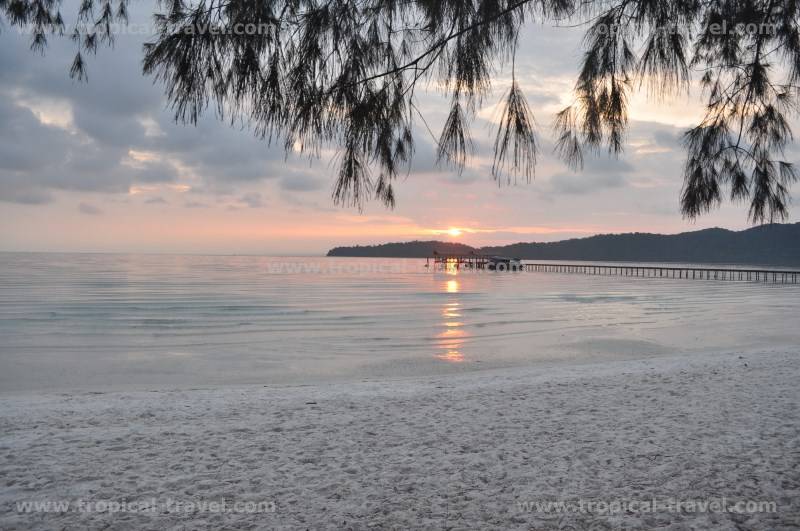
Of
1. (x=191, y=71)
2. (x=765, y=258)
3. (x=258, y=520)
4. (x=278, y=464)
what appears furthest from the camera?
(x=765, y=258)

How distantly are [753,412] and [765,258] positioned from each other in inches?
7530

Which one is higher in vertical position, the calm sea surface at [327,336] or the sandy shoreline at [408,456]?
the sandy shoreline at [408,456]

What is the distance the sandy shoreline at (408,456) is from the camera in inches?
109

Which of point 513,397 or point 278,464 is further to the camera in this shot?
point 513,397

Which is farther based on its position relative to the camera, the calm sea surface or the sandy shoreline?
the calm sea surface

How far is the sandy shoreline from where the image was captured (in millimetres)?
2768

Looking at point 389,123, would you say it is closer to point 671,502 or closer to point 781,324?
point 671,502

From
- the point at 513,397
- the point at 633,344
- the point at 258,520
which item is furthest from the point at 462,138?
the point at 633,344

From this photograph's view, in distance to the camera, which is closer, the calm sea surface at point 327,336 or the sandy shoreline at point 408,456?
the sandy shoreline at point 408,456

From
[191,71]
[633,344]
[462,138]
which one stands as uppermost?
[191,71]

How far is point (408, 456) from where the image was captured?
11.9ft

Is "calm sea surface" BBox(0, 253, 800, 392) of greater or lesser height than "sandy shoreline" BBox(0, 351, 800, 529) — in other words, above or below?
below

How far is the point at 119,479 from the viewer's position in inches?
128

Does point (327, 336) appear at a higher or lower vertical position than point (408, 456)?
lower
